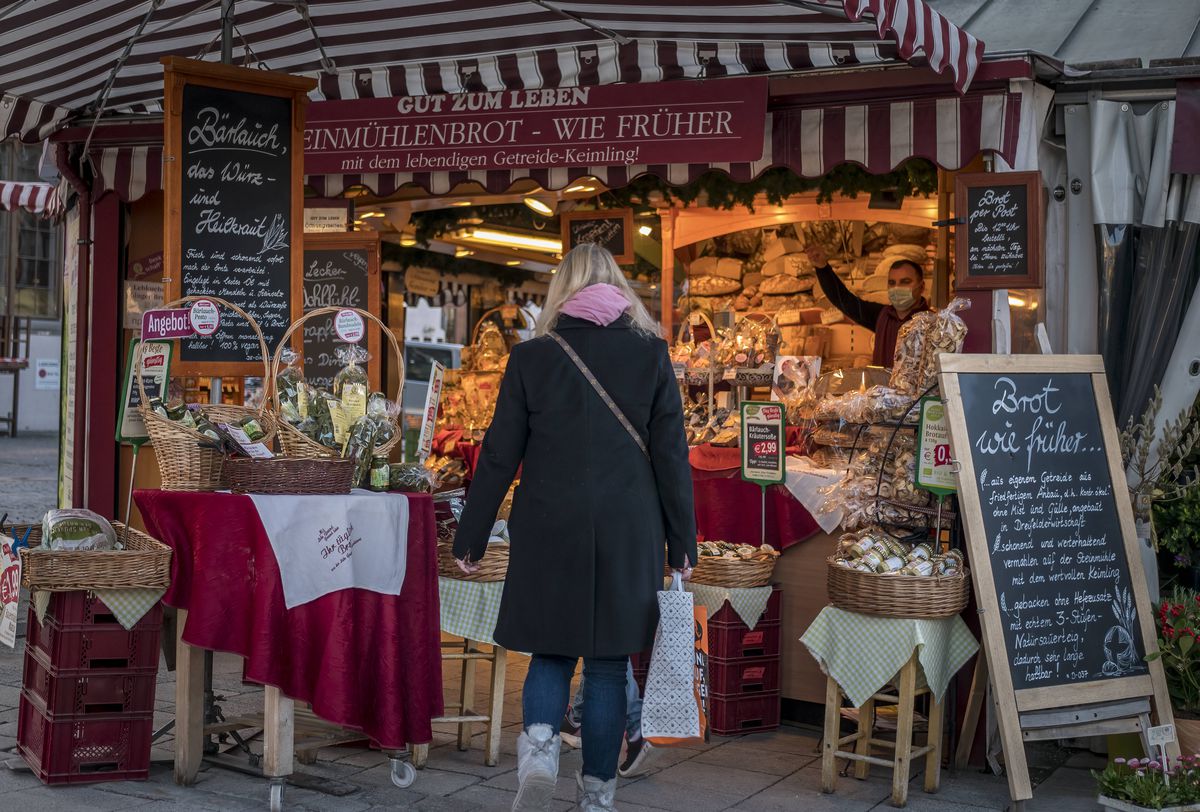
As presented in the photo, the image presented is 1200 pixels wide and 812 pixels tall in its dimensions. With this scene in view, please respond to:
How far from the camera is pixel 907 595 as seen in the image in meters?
4.65

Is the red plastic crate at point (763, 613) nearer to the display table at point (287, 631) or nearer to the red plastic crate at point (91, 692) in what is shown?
the display table at point (287, 631)

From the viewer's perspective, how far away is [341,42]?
6625 mm

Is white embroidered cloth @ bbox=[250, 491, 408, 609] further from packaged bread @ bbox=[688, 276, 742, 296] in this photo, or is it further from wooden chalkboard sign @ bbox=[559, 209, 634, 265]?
packaged bread @ bbox=[688, 276, 742, 296]

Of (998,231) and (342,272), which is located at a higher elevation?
(342,272)

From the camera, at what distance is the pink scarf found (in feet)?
13.1

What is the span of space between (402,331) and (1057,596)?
21.8ft

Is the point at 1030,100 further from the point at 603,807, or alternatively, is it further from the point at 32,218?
the point at 32,218

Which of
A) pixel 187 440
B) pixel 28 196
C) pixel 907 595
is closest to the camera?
pixel 187 440

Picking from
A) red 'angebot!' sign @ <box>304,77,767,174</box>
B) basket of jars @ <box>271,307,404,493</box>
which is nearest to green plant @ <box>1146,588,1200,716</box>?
red 'angebot!' sign @ <box>304,77,767,174</box>

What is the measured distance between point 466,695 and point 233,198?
7.65ft

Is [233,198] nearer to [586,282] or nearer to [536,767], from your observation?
[586,282]

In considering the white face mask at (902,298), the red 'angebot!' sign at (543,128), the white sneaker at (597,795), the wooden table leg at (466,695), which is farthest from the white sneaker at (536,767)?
the white face mask at (902,298)

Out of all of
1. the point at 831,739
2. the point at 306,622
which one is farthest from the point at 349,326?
the point at 831,739

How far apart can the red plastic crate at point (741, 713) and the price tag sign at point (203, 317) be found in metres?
2.59
